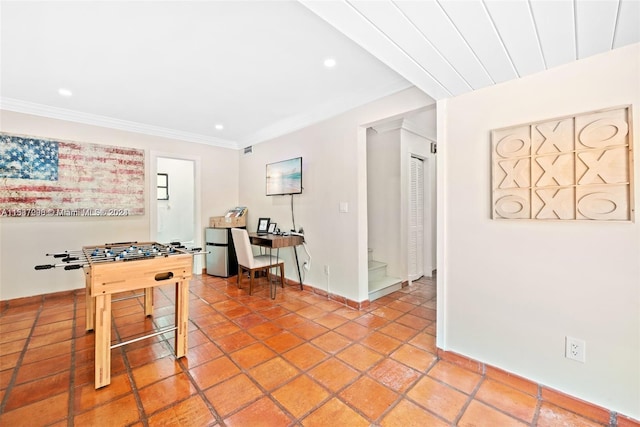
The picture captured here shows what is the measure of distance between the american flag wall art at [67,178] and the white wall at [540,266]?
Answer: 14.1ft

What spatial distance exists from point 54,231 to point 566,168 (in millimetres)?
5369

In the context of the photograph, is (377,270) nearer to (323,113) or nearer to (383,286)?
(383,286)

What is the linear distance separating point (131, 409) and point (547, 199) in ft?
9.54

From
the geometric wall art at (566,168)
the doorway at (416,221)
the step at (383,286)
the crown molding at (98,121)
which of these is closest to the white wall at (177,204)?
the crown molding at (98,121)

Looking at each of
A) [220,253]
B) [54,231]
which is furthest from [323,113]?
[54,231]

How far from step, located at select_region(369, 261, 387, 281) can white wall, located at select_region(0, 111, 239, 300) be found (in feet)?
11.6

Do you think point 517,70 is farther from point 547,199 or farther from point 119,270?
point 119,270

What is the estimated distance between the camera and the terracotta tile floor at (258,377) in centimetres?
154

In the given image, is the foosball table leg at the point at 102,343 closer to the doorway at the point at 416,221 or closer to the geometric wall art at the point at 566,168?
the geometric wall art at the point at 566,168

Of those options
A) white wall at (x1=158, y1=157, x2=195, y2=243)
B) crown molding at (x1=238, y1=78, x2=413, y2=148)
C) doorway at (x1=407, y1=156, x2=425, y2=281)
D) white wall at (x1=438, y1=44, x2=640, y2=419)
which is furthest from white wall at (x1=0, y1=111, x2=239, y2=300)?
white wall at (x1=438, y1=44, x2=640, y2=419)

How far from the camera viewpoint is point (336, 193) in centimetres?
335

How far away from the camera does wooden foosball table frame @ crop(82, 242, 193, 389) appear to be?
1788mm

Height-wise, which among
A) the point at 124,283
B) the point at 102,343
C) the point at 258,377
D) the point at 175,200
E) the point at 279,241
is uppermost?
the point at 175,200

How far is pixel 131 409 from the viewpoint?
5.23 ft
